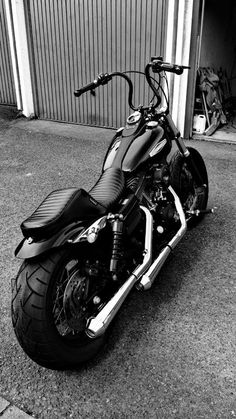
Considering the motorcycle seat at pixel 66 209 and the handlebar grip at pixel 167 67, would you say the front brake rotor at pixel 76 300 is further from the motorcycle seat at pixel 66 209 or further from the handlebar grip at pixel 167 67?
the handlebar grip at pixel 167 67

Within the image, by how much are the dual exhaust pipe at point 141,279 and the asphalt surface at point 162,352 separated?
315 mm

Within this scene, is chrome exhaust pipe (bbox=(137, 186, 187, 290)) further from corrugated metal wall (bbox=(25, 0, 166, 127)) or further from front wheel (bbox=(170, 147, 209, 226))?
corrugated metal wall (bbox=(25, 0, 166, 127))

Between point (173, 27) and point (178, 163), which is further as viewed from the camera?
point (173, 27)

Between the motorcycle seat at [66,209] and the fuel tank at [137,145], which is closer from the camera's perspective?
the motorcycle seat at [66,209]

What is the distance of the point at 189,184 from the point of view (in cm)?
370

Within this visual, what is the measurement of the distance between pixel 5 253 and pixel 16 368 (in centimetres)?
133

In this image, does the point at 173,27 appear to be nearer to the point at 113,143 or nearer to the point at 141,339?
the point at 113,143

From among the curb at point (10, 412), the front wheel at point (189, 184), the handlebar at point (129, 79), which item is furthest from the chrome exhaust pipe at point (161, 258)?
the curb at point (10, 412)

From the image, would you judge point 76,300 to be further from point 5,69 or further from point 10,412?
point 5,69

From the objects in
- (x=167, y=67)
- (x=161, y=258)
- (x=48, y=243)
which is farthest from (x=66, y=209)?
(x=167, y=67)

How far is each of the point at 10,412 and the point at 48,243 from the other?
0.89 meters

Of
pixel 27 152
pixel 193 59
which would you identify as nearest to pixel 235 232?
pixel 193 59

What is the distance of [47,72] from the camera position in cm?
728

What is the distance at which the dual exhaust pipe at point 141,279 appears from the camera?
2.24 m
